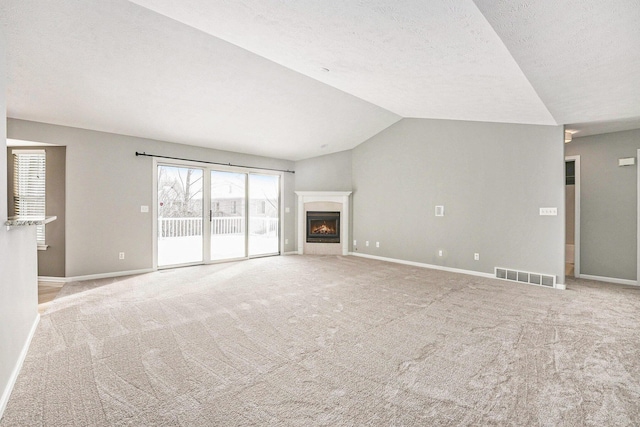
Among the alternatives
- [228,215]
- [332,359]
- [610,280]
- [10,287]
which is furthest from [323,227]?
[10,287]

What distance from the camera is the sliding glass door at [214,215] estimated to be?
6012mm

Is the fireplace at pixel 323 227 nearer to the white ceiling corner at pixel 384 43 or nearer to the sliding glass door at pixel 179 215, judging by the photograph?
the sliding glass door at pixel 179 215

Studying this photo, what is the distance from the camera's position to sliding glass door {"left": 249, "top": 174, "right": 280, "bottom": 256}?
7310mm

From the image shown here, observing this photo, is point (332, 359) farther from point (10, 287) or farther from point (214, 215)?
point (214, 215)

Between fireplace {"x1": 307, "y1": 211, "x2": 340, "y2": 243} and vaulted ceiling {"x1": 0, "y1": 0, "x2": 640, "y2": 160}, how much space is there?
3005 mm

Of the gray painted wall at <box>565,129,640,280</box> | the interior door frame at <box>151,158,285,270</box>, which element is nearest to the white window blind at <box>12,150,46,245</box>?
the interior door frame at <box>151,158,285,270</box>

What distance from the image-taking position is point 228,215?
686 cm

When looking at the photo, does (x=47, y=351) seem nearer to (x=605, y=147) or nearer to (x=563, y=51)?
(x=563, y=51)

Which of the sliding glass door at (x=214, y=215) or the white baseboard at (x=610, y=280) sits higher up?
the sliding glass door at (x=214, y=215)

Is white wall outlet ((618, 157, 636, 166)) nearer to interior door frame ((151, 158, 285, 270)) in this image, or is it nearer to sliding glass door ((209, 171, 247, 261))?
interior door frame ((151, 158, 285, 270))

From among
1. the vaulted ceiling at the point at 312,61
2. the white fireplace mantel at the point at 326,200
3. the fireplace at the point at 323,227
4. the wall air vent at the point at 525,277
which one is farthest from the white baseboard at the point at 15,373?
the wall air vent at the point at 525,277

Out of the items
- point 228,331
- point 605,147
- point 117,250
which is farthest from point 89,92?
point 605,147

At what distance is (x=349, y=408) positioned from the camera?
1.79m

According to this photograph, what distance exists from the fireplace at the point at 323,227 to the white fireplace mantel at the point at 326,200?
132 mm
